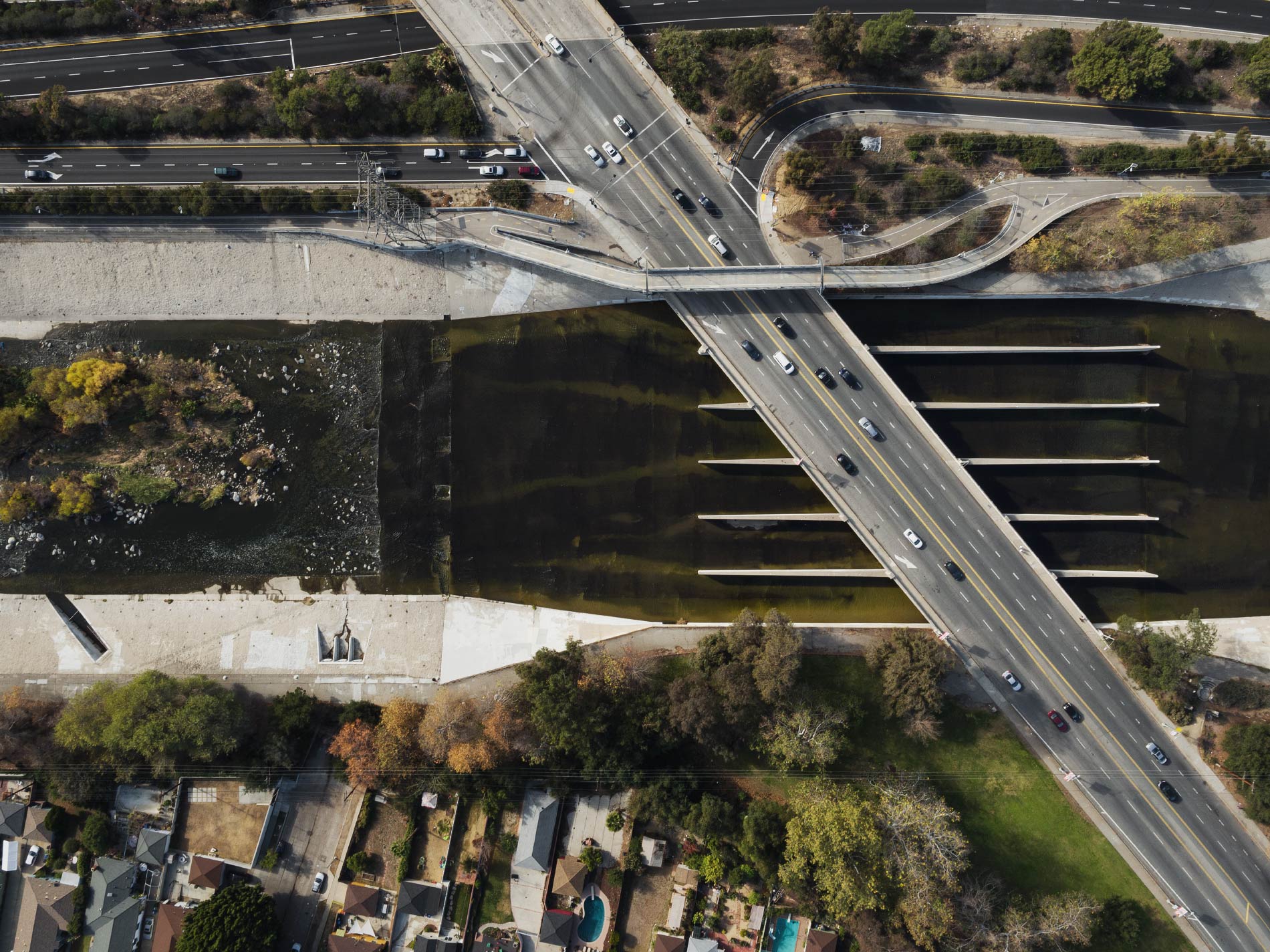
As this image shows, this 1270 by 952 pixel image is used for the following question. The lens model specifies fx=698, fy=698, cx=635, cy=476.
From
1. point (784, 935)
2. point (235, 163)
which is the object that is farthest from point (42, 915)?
point (235, 163)

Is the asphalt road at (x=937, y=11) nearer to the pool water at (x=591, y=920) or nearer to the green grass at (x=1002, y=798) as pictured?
the green grass at (x=1002, y=798)

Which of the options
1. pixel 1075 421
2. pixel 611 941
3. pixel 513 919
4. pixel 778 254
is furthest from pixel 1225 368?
pixel 513 919

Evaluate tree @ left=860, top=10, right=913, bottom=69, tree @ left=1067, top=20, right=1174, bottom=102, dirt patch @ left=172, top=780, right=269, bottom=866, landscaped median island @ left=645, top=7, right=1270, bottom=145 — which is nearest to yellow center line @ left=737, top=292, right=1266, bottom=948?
landscaped median island @ left=645, top=7, right=1270, bottom=145

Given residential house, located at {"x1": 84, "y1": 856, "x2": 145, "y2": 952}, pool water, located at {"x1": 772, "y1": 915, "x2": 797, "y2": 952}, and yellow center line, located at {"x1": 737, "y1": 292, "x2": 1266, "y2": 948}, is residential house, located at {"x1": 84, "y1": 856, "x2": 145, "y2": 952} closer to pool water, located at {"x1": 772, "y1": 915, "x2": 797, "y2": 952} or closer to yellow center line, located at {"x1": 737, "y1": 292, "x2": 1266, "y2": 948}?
pool water, located at {"x1": 772, "y1": 915, "x2": 797, "y2": 952}

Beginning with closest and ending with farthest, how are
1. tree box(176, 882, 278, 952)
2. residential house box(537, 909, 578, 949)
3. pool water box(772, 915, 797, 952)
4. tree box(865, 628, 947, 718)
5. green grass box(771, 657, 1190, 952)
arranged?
1. tree box(176, 882, 278, 952)
2. tree box(865, 628, 947, 718)
3. residential house box(537, 909, 578, 949)
4. pool water box(772, 915, 797, 952)
5. green grass box(771, 657, 1190, 952)

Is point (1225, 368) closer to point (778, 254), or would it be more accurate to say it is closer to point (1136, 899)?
point (778, 254)

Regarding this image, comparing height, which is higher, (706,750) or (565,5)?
(565,5)
